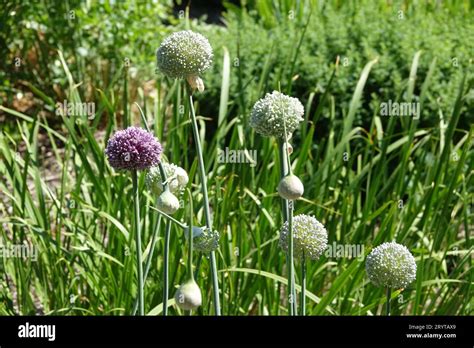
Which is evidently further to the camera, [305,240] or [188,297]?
[305,240]

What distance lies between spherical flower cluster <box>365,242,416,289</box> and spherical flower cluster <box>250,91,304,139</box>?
292mm

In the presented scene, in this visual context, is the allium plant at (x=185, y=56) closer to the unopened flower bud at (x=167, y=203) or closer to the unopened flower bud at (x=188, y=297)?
the unopened flower bud at (x=167, y=203)

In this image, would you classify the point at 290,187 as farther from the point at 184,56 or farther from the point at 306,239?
the point at 184,56

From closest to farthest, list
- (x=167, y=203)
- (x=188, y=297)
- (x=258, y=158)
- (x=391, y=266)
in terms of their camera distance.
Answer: (x=188, y=297) < (x=167, y=203) < (x=391, y=266) < (x=258, y=158)

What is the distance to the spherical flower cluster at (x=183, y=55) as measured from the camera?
1.54m

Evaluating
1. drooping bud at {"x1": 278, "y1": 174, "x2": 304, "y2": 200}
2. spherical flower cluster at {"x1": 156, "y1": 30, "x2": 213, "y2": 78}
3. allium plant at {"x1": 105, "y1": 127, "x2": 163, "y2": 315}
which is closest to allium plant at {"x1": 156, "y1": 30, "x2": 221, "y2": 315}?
spherical flower cluster at {"x1": 156, "y1": 30, "x2": 213, "y2": 78}

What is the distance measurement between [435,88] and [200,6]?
17.7ft

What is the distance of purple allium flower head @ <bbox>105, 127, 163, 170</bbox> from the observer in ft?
4.81

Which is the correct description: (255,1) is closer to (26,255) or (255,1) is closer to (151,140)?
(26,255)

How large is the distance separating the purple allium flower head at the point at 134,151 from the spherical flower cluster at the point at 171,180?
0.07 metres

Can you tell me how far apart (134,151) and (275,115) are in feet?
0.87

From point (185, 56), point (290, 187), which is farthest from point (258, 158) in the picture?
point (290, 187)

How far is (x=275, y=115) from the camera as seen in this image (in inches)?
55.7

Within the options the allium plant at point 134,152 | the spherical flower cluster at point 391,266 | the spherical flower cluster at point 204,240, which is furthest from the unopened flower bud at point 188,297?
the spherical flower cluster at point 391,266
